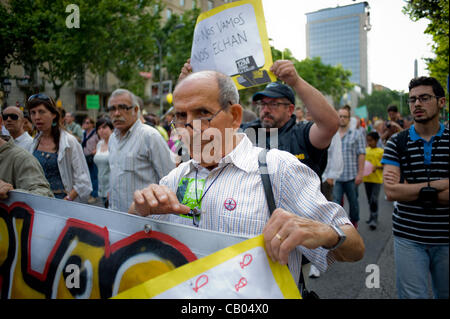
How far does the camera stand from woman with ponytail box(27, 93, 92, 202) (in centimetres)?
294

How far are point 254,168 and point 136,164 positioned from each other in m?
2.08

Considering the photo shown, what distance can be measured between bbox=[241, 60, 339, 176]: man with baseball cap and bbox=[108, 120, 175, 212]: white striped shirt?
91 cm

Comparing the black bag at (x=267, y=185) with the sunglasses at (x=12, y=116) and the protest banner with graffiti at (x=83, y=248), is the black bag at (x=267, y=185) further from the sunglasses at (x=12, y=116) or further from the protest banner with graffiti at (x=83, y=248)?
the sunglasses at (x=12, y=116)

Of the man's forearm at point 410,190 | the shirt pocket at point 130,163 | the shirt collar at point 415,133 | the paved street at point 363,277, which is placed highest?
the shirt collar at point 415,133

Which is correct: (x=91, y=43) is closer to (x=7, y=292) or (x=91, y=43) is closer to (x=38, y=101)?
(x=38, y=101)

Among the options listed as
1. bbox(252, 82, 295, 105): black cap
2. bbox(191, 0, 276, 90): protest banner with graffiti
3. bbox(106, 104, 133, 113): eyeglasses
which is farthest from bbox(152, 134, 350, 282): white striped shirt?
bbox(106, 104, 133, 113): eyeglasses

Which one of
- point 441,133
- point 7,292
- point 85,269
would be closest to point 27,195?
point 7,292

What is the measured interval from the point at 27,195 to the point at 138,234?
0.78 meters

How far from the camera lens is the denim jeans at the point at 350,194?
212 inches

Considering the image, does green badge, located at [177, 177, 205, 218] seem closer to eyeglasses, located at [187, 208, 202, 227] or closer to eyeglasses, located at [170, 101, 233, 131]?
eyeglasses, located at [187, 208, 202, 227]

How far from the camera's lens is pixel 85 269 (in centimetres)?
144

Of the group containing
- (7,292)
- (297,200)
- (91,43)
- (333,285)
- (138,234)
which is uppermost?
(91,43)

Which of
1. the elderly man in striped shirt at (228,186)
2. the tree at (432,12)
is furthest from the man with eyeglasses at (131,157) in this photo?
the tree at (432,12)

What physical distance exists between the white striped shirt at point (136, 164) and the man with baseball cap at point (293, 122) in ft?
3.00
